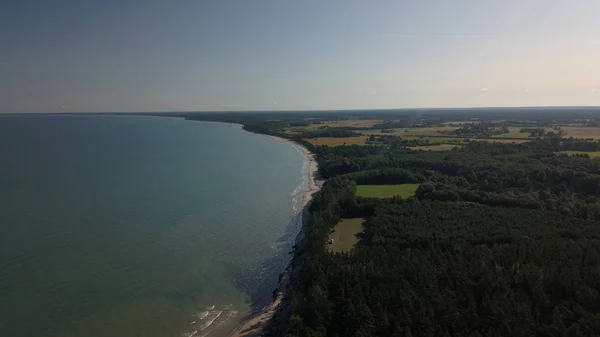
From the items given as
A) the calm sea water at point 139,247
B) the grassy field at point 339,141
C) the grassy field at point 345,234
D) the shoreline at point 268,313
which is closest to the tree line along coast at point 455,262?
the grassy field at point 345,234

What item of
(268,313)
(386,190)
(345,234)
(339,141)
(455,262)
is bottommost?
(268,313)

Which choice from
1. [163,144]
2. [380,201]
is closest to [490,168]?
[380,201]

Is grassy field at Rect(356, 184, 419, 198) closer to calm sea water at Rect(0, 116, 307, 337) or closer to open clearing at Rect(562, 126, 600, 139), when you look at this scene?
calm sea water at Rect(0, 116, 307, 337)

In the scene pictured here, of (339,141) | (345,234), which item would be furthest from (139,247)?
(339,141)

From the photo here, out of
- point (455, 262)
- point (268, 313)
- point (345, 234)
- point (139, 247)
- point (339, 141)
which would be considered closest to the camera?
point (455, 262)

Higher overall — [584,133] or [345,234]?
[584,133]

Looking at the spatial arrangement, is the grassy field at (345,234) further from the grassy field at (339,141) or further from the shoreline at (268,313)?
the grassy field at (339,141)

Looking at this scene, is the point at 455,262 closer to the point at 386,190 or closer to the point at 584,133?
the point at 386,190
